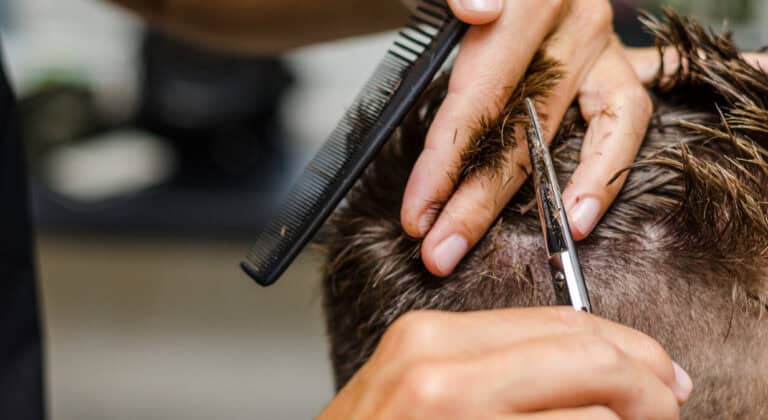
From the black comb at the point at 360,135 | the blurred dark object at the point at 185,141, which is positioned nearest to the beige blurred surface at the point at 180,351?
the blurred dark object at the point at 185,141

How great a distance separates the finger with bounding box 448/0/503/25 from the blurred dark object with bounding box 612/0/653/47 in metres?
1.65

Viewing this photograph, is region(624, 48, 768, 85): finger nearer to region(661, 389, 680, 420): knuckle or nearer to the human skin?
the human skin

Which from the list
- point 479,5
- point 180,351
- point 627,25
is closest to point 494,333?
point 479,5

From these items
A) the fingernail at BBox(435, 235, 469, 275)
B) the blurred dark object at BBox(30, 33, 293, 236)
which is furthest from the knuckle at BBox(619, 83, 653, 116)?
the blurred dark object at BBox(30, 33, 293, 236)

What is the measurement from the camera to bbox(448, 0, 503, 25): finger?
0.81m

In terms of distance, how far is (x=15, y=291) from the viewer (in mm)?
1225

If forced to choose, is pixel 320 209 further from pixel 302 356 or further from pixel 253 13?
pixel 302 356

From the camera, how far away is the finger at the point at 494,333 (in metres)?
0.62

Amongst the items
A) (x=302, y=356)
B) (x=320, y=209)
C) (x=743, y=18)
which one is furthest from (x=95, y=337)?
(x=743, y=18)

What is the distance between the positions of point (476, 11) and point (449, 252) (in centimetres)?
26

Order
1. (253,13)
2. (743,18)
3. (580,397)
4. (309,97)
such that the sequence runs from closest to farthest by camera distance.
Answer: (580,397), (253,13), (743,18), (309,97)

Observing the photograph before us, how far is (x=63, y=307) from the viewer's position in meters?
2.82

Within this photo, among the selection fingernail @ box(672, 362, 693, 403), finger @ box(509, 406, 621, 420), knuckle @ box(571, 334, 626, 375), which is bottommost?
fingernail @ box(672, 362, 693, 403)

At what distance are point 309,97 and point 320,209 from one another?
229 centimetres
